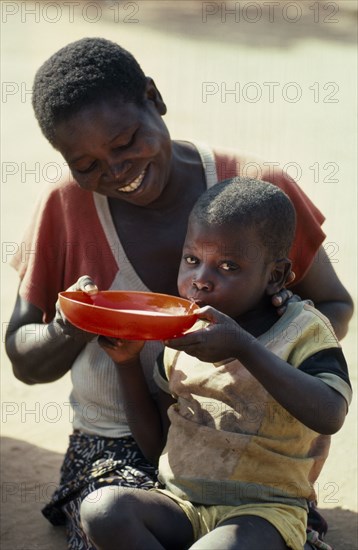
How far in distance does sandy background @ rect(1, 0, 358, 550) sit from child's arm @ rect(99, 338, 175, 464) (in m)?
0.64

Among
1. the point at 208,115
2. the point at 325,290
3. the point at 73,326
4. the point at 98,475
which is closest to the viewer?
the point at 73,326

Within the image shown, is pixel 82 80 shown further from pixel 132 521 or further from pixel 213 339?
pixel 132 521

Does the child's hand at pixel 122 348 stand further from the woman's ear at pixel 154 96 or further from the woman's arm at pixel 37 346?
the woman's ear at pixel 154 96

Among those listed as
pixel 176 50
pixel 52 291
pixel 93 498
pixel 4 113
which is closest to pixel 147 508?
pixel 93 498

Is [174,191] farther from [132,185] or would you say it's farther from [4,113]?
[4,113]

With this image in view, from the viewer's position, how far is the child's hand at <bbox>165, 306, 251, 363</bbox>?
222 centimetres

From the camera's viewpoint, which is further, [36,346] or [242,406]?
[36,346]

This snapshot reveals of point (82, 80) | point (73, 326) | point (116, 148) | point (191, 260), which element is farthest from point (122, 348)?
point (82, 80)

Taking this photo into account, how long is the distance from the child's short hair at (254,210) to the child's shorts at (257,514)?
2.12 ft

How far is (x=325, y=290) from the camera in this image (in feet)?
10.0

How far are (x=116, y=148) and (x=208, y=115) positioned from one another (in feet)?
21.5

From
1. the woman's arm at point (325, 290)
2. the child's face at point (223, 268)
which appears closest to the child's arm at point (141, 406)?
the child's face at point (223, 268)

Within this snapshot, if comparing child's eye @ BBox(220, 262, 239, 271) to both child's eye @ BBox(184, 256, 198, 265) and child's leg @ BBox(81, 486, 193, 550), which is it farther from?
child's leg @ BBox(81, 486, 193, 550)

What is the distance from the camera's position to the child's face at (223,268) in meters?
2.47
